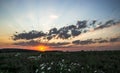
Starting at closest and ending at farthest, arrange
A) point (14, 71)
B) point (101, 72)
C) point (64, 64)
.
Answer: point (101, 72) < point (64, 64) < point (14, 71)

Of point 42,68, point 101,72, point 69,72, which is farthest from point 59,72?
point 101,72

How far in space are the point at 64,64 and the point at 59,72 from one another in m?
2.05

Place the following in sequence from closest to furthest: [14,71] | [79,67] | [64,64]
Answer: [79,67], [64,64], [14,71]

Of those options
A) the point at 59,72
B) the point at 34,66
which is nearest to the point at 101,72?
the point at 59,72

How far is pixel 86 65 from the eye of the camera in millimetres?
A: 19750

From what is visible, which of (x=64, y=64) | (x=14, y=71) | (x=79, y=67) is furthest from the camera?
(x=14, y=71)

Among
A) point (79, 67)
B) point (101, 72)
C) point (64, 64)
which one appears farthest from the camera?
point (64, 64)

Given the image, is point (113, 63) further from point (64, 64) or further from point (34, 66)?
point (34, 66)

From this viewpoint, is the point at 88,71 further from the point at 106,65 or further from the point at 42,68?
the point at 42,68

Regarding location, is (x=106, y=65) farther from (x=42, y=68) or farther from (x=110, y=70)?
(x=42, y=68)

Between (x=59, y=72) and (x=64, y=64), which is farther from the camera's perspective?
(x=64, y=64)

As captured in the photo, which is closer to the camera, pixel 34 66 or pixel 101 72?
pixel 101 72

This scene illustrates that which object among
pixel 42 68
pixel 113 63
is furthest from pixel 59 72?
pixel 113 63

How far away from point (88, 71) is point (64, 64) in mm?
3093
